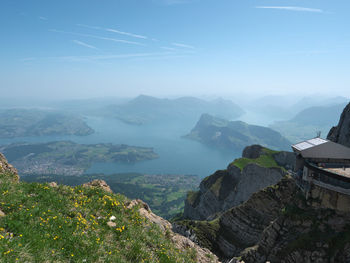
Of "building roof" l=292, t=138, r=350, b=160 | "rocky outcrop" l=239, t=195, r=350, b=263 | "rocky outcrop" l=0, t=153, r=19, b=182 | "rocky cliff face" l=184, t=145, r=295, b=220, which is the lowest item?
"rocky cliff face" l=184, t=145, r=295, b=220

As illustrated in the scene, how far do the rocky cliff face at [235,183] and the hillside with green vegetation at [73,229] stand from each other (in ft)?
153

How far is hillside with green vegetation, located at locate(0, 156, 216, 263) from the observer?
6.75m

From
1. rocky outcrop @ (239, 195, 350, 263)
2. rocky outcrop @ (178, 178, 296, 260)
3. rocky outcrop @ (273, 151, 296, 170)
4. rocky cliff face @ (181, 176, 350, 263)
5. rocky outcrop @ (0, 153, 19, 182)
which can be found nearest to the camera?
rocky outcrop @ (0, 153, 19, 182)

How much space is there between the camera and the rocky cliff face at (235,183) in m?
54.2

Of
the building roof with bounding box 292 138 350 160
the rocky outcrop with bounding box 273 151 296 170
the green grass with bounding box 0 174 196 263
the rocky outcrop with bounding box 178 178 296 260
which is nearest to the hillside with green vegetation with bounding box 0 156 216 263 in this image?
the green grass with bounding box 0 174 196 263

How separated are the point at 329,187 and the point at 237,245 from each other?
15.7m

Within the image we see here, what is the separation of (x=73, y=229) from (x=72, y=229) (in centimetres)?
4

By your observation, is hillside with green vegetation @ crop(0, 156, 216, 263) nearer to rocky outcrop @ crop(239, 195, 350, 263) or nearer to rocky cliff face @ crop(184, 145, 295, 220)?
rocky outcrop @ crop(239, 195, 350, 263)

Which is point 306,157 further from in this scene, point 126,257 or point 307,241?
point 126,257

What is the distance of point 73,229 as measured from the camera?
27.8 feet

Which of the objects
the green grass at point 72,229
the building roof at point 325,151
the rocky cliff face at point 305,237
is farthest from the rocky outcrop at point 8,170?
the building roof at point 325,151

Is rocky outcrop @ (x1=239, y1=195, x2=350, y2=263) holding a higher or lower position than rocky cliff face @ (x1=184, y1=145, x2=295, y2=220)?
higher

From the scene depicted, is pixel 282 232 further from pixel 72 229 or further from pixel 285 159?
pixel 285 159

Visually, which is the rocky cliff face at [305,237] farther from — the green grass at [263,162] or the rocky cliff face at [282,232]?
the green grass at [263,162]
